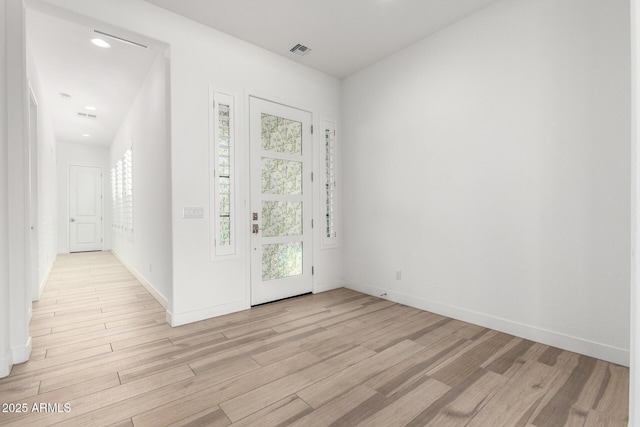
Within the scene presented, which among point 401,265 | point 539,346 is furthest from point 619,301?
point 401,265

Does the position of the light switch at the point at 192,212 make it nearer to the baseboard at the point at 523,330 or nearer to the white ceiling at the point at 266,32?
the white ceiling at the point at 266,32

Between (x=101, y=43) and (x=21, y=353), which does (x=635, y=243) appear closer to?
(x=21, y=353)

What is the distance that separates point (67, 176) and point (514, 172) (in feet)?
33.4

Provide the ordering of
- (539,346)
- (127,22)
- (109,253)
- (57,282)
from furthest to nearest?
(109,253)
(57,282)
(127,22)
(539,346)

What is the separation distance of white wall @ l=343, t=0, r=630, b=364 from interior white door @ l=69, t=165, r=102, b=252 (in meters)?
8.51

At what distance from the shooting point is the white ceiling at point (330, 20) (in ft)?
9.52

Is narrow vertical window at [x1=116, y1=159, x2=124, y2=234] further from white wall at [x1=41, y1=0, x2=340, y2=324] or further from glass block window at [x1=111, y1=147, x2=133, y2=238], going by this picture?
white wall at [x1=41, y1=0, x2=340, y2=324]

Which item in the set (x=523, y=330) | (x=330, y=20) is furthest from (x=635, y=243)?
(x=330, y=20)

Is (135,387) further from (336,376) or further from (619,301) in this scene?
(619,301)

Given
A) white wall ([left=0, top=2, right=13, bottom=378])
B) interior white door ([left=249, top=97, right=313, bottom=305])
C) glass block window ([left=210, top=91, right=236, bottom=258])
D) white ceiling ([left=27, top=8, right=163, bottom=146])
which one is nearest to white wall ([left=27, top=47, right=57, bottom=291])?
white ceiling ([left=27, top=8, right=163, bottom=146])

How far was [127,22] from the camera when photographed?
9.09 ft

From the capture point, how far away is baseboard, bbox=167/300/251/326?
3.03 meters

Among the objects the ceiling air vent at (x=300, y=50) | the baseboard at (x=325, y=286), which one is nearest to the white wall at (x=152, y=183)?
the ceiling air vent at (x=300, y=50)

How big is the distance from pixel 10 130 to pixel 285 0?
2455 mm
